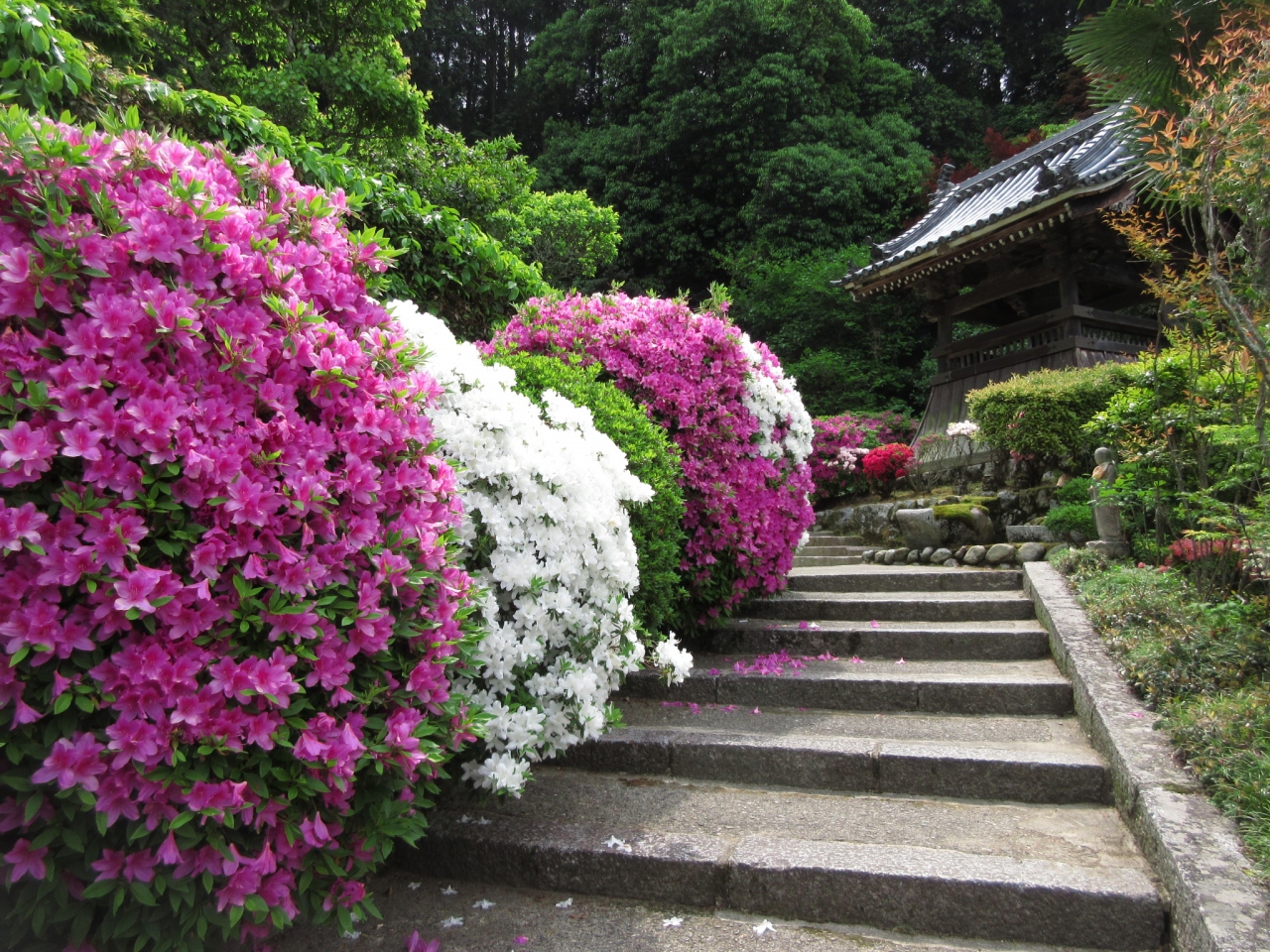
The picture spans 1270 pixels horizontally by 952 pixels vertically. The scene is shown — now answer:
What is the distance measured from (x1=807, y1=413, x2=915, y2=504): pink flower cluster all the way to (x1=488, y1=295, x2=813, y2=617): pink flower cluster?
20.3ft

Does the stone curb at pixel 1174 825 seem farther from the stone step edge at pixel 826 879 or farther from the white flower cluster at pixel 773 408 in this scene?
the white flower cluster at pixel 773 408

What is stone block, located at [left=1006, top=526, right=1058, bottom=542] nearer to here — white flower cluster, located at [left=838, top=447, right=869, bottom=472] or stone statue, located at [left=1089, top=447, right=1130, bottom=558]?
stone statue, located at [left=1089, top=447, right=1130, bottom=558]

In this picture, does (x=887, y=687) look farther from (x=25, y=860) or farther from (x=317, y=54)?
(x=317, y=54)

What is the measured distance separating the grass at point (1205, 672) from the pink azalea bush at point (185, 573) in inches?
94.6

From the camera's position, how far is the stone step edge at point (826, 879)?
2357 mm

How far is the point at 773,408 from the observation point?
529 centimetres

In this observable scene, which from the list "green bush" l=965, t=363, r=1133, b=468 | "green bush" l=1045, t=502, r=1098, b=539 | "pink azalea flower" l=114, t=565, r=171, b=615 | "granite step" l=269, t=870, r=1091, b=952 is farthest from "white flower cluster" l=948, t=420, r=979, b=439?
"pink azalea flower" l=114, t=565, r=171, b=615

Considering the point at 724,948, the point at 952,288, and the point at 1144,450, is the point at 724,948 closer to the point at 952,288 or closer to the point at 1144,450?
the point at 1144,450

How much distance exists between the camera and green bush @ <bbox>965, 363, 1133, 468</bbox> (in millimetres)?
8383

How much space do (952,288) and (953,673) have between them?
31.5 ft

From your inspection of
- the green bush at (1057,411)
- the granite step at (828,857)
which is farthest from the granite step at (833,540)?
the granite step at (828,857)

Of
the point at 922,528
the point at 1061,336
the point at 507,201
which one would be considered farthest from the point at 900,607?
the point at 507,201

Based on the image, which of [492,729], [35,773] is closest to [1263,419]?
[492,729]

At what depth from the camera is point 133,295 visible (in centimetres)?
178
